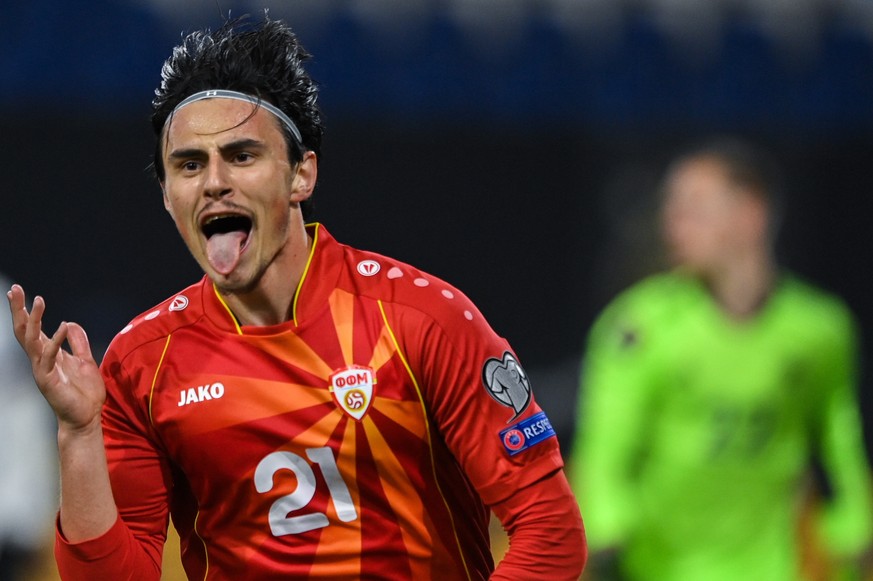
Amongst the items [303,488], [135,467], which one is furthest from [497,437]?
[135,467]

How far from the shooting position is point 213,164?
3160 mm

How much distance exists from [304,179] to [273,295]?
0.85 ft

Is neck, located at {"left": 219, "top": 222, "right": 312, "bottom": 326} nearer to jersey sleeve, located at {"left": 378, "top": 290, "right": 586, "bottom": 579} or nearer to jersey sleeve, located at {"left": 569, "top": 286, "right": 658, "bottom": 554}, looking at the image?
jersey sleeve, located at {"left": 378, "top": 290, "right": 586, "bottom": 579}

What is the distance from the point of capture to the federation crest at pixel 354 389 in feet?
10.4

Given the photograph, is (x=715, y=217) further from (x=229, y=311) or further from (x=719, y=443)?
(x=229, y=311)

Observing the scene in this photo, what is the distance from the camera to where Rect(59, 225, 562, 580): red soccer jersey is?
3.12 metres

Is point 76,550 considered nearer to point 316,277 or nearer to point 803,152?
point 316,277

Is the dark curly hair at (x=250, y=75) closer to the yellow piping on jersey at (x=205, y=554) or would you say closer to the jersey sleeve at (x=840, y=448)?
the yellow piping on jersey at (x=205, y=554)

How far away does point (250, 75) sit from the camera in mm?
3297

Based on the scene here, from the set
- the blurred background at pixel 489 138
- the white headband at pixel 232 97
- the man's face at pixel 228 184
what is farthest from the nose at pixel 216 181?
the blurred background at pixel 489 138

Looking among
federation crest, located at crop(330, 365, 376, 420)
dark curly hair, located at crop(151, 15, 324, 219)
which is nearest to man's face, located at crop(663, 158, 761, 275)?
dark curly hair, located at crop(151, 15, 324, 219)

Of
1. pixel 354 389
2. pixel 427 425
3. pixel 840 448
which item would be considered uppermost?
pixel 354 389

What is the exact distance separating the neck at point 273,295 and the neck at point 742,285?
3.27 m

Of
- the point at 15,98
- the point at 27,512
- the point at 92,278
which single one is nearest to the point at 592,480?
the point at 27,512
